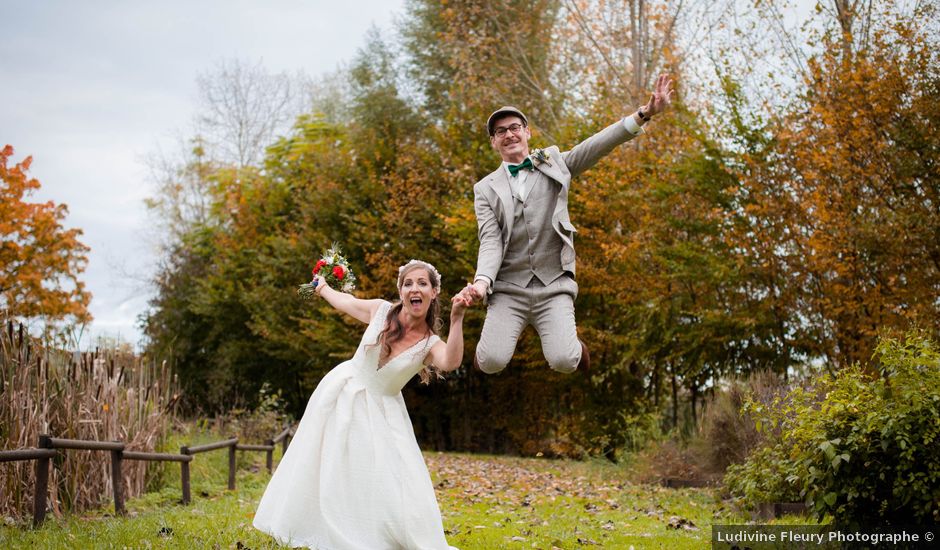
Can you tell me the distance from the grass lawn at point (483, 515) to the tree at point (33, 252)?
570 inches

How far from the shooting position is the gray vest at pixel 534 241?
541 centimetres

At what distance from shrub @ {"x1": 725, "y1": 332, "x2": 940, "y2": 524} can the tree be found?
21941 millimetres

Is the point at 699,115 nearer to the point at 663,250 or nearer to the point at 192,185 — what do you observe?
the point at 663,250

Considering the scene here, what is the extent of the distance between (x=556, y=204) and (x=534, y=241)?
27 centimetres

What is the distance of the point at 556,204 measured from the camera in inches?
214

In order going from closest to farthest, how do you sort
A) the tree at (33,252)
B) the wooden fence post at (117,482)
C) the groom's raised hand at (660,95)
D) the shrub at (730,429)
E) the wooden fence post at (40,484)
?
the groom's raised hand at (660,95) < the wooden fence post at (40,484) < the wooden fence post at (117,482) < the shrub at (730,429) < the tree at (33,252)

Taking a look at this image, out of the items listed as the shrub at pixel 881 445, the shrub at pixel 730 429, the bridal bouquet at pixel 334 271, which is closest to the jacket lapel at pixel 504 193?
the bridal bouquet at pixel 334 271

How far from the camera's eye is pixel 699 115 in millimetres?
15477

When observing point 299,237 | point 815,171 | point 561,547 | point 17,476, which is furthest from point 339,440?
point 299,237

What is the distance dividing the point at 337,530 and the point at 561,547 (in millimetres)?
2037

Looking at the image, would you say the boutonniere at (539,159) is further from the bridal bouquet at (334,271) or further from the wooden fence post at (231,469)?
the wooden fence post at (231,469)

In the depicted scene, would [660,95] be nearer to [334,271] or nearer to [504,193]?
[504,193]

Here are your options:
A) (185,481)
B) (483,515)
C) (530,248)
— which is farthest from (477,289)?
(185,481)

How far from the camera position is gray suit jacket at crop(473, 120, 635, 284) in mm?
5332
